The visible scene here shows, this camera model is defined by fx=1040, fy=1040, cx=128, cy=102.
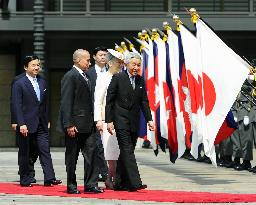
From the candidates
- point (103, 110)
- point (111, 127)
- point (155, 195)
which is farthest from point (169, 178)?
point (155, 195)

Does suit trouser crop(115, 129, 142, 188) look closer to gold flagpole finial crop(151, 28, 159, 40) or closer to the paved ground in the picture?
the paved ground

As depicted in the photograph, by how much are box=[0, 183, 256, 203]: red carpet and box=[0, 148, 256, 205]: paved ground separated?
1.61 ft

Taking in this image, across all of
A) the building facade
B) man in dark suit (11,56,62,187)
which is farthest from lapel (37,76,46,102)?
the building facade

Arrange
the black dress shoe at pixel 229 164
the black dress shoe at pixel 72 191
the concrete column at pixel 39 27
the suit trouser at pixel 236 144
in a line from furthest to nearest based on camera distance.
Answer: the concrete column at pixel 39 27, the black dress shoe at pixel 229 164, the suit trouser at pixel 236 144, the black dress shoe at pixel 72 191

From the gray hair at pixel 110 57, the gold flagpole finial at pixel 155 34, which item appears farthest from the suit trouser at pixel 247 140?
Result: the gray hair at pixel 110 57

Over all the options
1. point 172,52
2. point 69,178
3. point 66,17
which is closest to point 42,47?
point 66,17

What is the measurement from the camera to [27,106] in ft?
53.4

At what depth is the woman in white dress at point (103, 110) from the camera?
15242mm

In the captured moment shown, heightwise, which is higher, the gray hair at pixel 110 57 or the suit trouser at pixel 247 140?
the gray hair at pixel 110 57

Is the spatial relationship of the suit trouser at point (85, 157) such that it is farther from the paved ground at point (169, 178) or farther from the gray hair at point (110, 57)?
the gray hair at point (110, 57)

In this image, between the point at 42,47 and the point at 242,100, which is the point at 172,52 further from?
the point at 42,47

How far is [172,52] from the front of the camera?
2041cm

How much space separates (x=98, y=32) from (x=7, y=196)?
18805 mm

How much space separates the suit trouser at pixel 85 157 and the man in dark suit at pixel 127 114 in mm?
424
